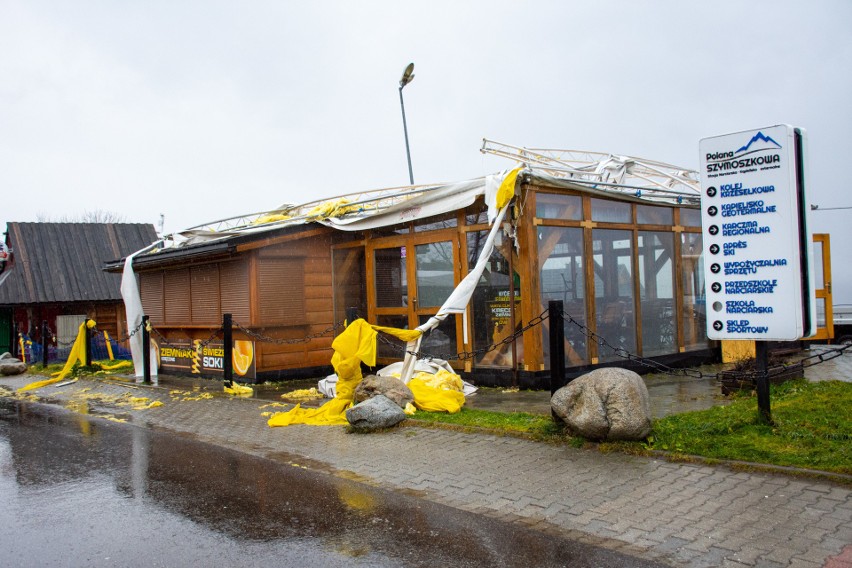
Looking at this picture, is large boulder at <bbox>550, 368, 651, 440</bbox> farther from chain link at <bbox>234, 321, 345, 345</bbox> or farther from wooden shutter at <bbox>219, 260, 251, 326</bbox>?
wooden shutter at <bbox>219, 260, 251, 326</bbox>

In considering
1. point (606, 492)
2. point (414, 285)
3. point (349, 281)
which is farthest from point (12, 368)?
point (606, 492)

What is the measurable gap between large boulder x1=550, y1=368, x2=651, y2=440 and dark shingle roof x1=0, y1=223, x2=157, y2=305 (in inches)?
891

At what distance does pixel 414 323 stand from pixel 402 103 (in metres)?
7.91

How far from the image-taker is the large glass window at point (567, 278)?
424 inches

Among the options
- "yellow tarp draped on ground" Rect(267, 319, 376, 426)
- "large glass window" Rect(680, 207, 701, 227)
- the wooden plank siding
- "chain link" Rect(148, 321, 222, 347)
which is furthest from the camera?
"chain link" Rect(148, 321, 222, 347)

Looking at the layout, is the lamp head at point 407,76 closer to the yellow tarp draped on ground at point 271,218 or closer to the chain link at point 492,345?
the yellow tarp draped on ground at point 271,218

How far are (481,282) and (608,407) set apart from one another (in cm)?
483

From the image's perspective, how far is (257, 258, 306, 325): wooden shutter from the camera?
1330cm

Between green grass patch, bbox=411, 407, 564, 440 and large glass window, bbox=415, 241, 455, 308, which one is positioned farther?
large glass window, bbox=415, 241, 455, 308

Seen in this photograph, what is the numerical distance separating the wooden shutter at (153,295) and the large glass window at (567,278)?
994 centimetres

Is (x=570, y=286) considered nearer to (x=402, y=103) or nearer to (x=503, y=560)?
(x=503, y=560)

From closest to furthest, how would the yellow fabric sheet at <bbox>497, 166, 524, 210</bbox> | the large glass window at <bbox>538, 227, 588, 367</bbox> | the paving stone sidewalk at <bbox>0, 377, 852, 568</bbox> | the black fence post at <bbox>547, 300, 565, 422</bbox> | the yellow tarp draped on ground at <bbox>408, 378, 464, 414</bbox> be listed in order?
the paving stone sidewalk at <bbox>0, 377, 852, 568</bbox>, the black fence post at <bbox>547, 300, 565, 422</bbox>, the yellow tarp draped on ground at <bbox>408, 378, 464, 414</bbox>, the yellow fabric sheet at <bbox>497, 166, 524, 210</bbox>, the large glass window at <bbox>538, 227, 588, 367</bbox>

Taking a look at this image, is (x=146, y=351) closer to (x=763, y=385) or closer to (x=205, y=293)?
(x=205, y=293)

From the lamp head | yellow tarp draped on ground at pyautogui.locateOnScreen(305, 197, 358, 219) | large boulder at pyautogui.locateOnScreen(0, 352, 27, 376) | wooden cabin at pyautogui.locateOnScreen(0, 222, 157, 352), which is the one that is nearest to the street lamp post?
the lamp head
